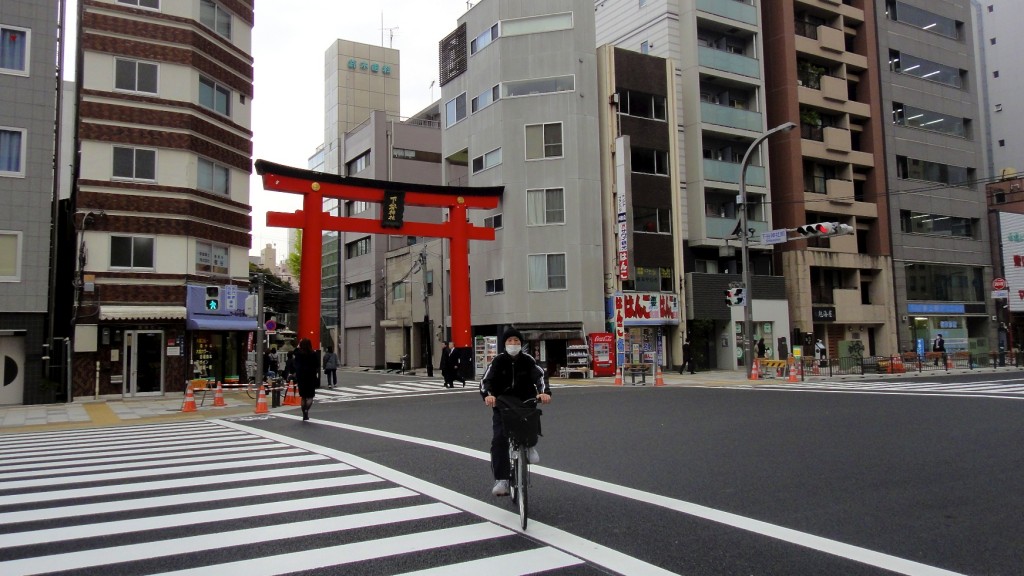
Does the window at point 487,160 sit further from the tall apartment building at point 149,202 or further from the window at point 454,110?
the tall apartment building at point 149,202

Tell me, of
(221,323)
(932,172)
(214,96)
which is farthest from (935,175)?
(221,323)

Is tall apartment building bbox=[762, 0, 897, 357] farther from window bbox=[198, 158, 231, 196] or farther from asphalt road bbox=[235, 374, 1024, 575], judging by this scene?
window bbox=[198, 158, 231, 196]

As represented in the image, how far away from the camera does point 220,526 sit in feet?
20.0

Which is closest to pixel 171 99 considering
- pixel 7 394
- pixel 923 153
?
pixel 7 394

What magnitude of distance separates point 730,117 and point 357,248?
2964 cm

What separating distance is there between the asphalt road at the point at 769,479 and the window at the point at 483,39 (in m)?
26.6

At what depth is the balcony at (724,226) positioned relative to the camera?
124 ft

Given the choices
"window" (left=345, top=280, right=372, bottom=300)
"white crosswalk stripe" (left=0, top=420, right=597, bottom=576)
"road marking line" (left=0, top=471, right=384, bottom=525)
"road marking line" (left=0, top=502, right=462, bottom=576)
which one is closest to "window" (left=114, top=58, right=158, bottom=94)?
"white crosswalk stripe" (left=0, top=420, right=597, bottom=576)

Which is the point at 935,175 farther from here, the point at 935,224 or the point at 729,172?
the point at 729,172

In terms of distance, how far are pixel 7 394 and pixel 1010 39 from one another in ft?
229

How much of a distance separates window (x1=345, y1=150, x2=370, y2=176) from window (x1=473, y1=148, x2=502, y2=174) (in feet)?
57.1

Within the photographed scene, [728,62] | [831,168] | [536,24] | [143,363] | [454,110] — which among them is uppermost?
[536,24]

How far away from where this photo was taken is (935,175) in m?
46.8

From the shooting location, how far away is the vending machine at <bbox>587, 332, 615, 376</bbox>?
32.2 m
